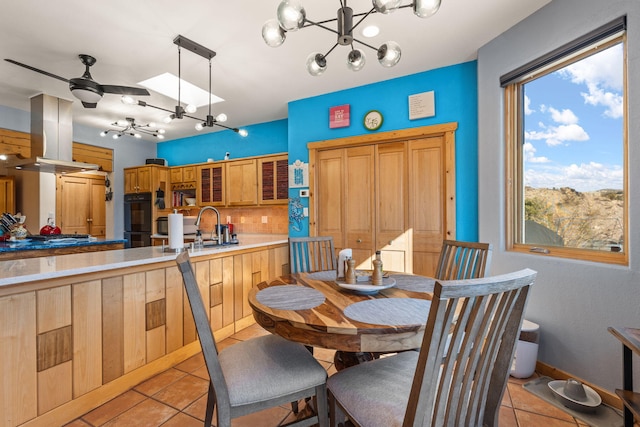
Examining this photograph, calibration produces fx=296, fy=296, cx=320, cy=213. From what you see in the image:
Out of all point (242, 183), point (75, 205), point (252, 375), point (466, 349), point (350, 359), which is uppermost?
point (242, 183)

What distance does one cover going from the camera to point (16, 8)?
7.11ft

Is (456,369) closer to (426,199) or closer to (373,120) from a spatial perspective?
(426,199)

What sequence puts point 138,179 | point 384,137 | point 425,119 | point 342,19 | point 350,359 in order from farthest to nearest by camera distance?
point 138,179 → point 384,137 → point 425,119 → point 350,359 → point 342,19

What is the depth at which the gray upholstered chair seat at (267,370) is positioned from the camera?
1.20 meters

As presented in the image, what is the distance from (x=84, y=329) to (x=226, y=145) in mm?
4049

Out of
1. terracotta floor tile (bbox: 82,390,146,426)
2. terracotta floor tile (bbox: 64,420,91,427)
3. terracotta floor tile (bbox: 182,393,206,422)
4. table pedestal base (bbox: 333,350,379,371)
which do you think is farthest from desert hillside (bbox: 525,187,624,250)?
terracotta floor tile (bbox: 64,420,91,427)

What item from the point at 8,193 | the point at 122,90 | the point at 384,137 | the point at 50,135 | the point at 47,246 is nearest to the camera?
the point at 122,90

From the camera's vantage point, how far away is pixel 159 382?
2.14m

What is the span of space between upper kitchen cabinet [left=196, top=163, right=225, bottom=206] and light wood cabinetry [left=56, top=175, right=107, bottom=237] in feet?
7.21

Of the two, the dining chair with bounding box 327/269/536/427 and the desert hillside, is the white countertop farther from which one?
the desert hillside

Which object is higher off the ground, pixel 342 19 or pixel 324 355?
pixel 342 19

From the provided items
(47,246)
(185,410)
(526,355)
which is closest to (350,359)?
(185,410)

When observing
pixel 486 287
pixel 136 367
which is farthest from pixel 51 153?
pixel 486 287

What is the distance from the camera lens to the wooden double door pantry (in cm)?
317
